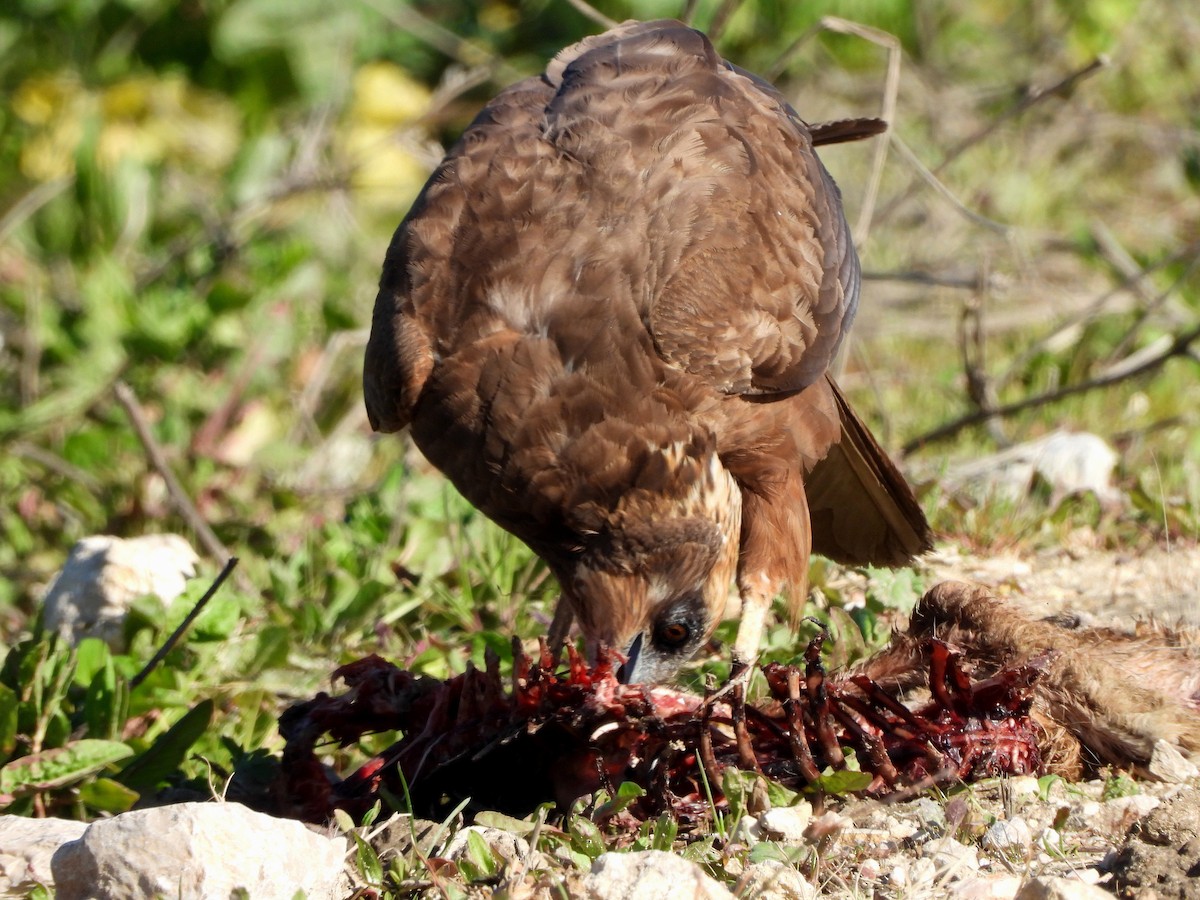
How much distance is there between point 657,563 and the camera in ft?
12.7

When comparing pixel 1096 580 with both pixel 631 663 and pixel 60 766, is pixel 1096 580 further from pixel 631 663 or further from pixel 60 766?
pixel 60 766

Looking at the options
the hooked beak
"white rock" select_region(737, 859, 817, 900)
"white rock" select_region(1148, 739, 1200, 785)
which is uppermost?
"white rock" select_region(1148, 739, 1200, 785)

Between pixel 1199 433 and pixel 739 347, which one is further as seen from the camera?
pixel 1199 433

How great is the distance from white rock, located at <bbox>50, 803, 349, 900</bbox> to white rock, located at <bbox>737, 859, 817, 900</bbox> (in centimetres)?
78

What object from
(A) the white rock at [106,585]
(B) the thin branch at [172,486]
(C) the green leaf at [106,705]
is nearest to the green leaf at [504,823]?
(C) the green leaf at [106,705]

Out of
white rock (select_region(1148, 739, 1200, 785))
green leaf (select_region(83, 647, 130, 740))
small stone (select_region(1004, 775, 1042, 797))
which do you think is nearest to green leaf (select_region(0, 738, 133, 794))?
→ green leaf (select_region(83, 647, 130, 740))

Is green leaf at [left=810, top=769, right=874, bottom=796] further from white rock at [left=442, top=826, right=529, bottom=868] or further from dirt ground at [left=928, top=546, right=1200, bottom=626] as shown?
dirt ground at [left=928, top=546, right=1200, bottom=626]

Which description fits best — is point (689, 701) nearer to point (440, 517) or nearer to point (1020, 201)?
point (440, 517)

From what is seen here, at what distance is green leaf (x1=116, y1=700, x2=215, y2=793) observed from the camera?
3643mm

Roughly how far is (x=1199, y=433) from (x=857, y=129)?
179cm

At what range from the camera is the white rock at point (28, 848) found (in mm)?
2889

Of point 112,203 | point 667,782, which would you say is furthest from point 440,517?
point 112,203

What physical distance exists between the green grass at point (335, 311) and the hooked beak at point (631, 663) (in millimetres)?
223

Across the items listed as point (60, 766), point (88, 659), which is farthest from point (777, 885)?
point (88, 659)
